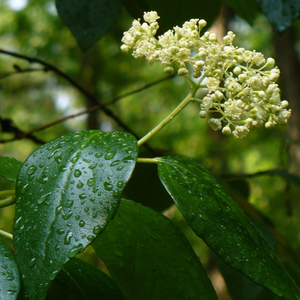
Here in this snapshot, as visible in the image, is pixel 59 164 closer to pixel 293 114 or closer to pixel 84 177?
pixel 84 177

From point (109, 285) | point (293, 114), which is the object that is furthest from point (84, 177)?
point (293, 114)

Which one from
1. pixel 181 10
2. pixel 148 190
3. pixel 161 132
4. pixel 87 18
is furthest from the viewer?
pixel 161 132

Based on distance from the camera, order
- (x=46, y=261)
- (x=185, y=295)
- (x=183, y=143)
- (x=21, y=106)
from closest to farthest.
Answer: (x=46, y=261), (x=185, y=295), (x=183, y=143), (x=21, y=106)

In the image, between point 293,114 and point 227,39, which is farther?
point 293,114

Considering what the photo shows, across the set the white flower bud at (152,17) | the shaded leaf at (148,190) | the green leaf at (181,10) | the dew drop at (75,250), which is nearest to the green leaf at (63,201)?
the dew drop at (75,250)

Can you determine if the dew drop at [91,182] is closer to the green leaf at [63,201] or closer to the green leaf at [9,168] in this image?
the green leaf at [63,201]

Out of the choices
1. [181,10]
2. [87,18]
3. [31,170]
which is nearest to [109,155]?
[31,170]

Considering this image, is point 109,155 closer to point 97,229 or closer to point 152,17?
point 97,229
